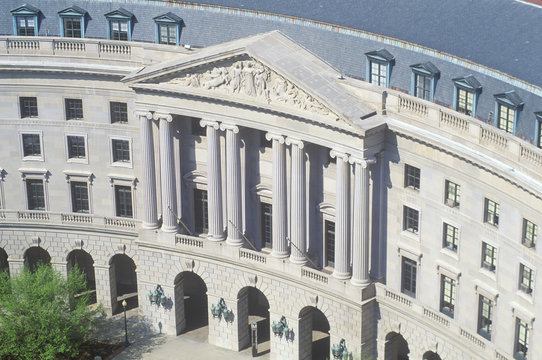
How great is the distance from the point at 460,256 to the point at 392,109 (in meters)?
13.3

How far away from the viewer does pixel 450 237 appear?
119 metres

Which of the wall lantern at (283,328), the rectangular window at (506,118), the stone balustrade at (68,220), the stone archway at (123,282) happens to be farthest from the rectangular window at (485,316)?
the stone archway at (123,282)

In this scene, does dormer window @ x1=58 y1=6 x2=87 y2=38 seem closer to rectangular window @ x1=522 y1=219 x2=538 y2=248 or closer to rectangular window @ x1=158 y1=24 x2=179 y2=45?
rectangular window @ x1=158 y1=24 x2=179 y2=45

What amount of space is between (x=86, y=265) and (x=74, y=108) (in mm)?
17454

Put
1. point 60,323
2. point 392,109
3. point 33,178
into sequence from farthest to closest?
point 33,178 → point 60,323 → point 392,109

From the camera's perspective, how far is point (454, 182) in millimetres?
116750

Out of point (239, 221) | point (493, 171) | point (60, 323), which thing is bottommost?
point (60, 323)

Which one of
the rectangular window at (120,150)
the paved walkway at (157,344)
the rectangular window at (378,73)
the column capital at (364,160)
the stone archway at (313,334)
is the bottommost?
the paved walkway at (157,344)

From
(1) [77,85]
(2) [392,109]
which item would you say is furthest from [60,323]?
(2) [392,109]

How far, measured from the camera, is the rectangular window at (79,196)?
140 meters

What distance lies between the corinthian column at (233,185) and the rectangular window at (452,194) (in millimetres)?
20485

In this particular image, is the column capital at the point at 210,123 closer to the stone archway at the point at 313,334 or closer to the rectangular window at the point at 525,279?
the stone archway at the point at 313,334

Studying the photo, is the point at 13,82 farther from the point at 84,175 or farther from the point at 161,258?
the point at 161,258

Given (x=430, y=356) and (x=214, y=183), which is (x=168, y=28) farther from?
(x=430, y=356)
